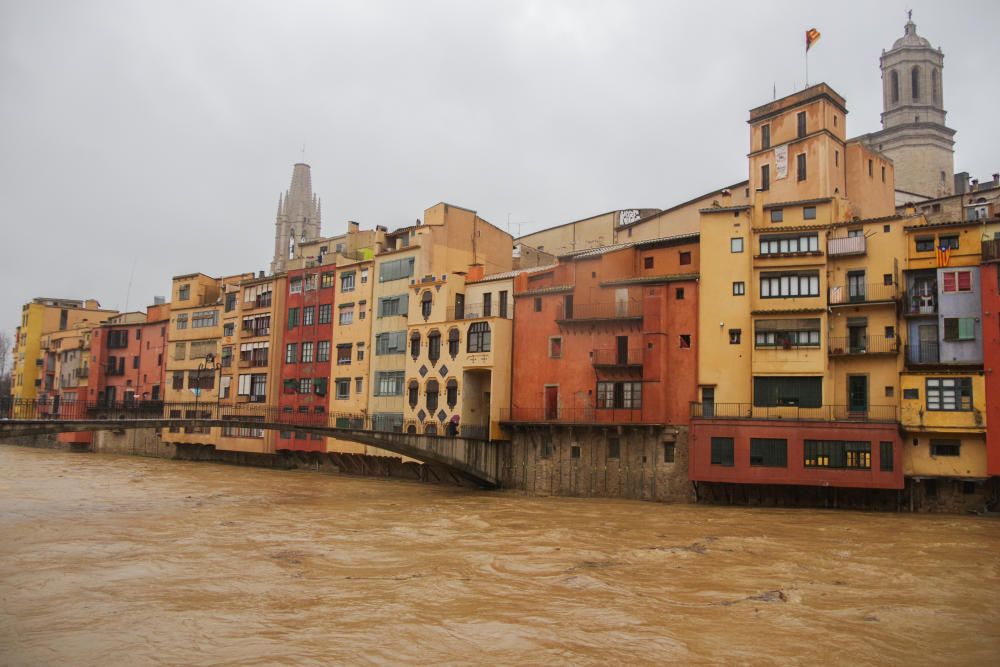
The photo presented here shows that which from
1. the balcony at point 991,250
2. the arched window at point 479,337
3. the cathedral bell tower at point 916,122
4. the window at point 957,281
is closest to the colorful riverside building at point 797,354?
the window at point 957,281

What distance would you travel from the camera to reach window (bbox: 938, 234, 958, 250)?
132ft

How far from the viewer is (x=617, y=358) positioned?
4653 centimetres

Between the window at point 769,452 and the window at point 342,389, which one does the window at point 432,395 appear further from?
the window at point 769,452

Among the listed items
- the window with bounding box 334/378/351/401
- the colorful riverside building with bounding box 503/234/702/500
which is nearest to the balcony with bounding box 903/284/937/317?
the colorful riverside building with bounding box 503/234/702/500

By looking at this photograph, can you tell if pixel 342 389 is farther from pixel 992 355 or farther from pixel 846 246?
pixel 992 355

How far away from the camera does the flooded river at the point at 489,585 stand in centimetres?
1819

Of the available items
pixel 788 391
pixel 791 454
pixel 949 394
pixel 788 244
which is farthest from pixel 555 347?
pixel 949 394

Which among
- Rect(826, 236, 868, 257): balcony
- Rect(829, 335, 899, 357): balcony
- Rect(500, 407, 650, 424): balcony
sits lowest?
Rect(500, 407, 650, 424): balcony

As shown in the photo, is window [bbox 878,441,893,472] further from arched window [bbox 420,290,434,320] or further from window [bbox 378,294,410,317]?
window [bbox 378,294,410,317]

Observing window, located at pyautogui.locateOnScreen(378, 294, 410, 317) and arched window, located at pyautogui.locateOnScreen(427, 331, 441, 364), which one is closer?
arched window, located at pyautogui.locateOnScreen(427, 331, 441, 364)

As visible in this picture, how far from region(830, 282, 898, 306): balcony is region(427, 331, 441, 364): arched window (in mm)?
25222

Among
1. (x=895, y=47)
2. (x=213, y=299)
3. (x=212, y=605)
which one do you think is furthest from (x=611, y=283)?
(x=895, y=47)

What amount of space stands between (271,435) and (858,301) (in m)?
46.2

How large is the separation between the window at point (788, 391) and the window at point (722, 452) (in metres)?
2.88
